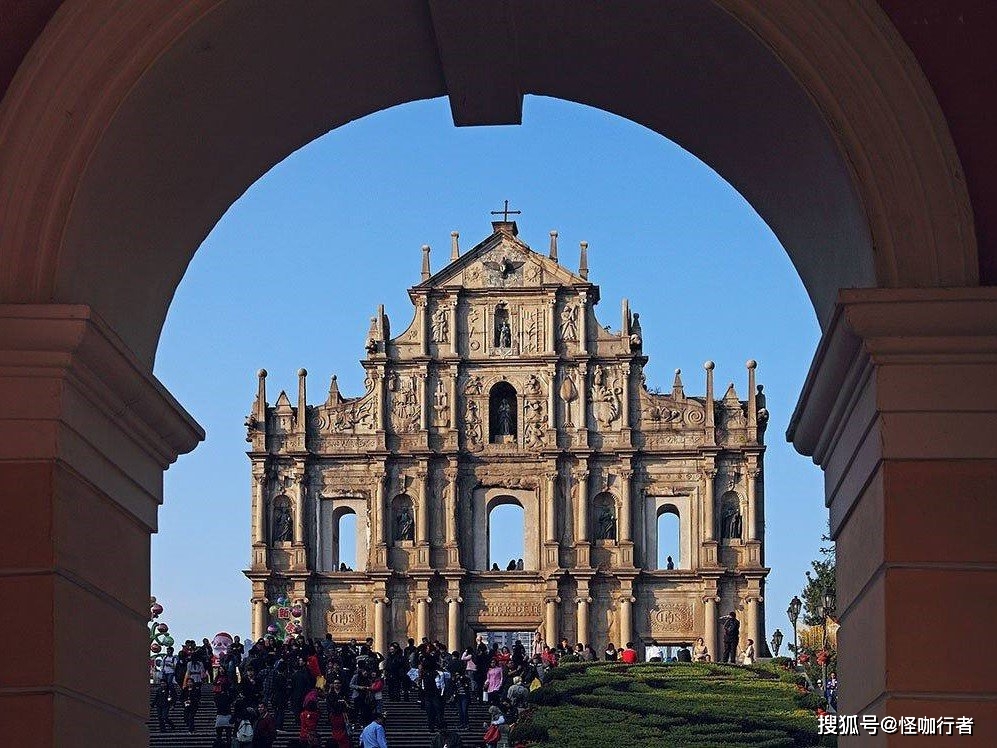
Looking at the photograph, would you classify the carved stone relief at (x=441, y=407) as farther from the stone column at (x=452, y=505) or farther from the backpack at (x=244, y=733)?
the backpack at (x=244, y=733)

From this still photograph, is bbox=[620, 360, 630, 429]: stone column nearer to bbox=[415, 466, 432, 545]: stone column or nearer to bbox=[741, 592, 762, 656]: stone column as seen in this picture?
bbox=[415, 466, 432, 545]: stone column

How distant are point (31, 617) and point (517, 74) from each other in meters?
2.55

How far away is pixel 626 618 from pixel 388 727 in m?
14.9

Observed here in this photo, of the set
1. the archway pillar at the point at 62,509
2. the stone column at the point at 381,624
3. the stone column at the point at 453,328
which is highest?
the stone column at the point at 453,328

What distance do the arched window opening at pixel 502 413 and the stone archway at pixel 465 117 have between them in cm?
3920

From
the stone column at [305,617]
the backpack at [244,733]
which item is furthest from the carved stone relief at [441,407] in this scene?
the backpack at [244,733]

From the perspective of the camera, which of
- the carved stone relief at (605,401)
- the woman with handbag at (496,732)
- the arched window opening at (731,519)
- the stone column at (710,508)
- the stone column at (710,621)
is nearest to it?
the woman with handbag at (496,732)

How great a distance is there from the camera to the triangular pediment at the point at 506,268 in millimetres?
45906

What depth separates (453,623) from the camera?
44781mm

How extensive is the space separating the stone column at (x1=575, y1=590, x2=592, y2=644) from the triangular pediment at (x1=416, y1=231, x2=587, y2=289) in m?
7.52

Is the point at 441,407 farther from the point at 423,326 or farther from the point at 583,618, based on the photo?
the point at 583,618

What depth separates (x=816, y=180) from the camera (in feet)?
20.0

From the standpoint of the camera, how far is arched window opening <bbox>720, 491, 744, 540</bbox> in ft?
148

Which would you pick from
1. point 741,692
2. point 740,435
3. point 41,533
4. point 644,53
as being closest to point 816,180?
point 644,53
